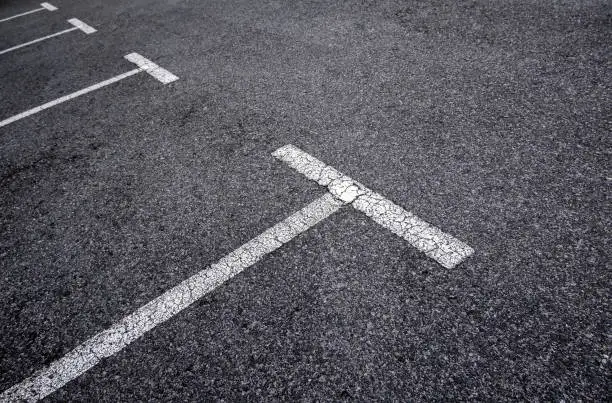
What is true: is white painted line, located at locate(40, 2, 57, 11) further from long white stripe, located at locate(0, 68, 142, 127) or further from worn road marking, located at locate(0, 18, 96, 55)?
long white stripe, located at locate(0, 68, 142, 127)

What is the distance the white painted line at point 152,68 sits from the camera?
484 centimetres

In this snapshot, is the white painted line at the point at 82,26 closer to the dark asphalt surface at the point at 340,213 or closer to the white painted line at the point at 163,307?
the dark asphalt surface at the point at 340,213

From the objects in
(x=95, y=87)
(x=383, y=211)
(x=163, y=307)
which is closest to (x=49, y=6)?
(x=95, y=87)

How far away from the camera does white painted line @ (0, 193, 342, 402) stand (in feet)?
6.85

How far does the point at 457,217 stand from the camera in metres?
2.57

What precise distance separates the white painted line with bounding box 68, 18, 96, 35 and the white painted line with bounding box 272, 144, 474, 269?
5716mm

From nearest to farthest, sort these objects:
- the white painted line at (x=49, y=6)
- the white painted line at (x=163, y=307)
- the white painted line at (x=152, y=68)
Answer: the white painted line at (x=163, y=307)
the white painted line at (x=152, y=68)
the white painted line at (x=49, y=6)

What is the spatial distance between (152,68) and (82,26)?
3370mm

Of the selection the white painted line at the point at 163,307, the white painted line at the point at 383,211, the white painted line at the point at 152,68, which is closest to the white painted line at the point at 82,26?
the white painted line at the point at 152,68

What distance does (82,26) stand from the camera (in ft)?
23.9

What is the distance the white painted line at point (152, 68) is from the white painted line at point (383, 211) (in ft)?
7.62

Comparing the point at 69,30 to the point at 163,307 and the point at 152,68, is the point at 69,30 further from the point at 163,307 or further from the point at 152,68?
the point at 163,307

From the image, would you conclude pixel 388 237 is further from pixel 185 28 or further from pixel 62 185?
pixel 185 28

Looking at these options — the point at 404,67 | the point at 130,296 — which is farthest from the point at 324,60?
the point at 130,296
